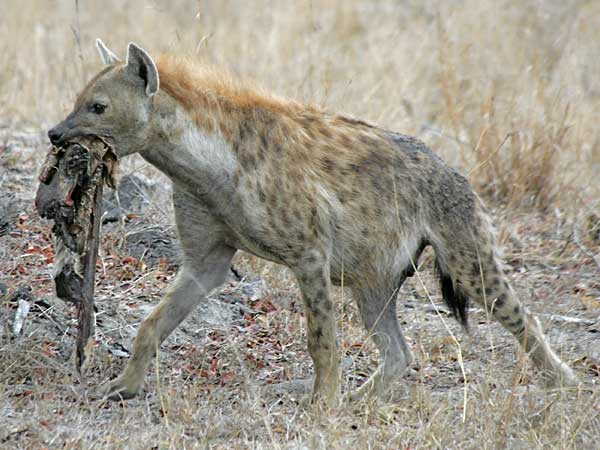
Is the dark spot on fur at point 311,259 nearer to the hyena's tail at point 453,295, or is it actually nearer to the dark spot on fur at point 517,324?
the hyena's tail at point 453,295

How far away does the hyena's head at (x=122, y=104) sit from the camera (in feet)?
14.3

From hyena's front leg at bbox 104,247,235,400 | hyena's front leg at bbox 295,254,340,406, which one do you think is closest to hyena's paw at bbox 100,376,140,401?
hyena's front leg at bbox 104,247,235,400

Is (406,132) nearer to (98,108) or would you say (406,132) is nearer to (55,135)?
(98,108)

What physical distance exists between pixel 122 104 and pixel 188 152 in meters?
0.33

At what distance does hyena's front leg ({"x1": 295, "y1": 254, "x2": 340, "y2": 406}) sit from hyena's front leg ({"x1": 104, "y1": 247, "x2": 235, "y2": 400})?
1.23 feet

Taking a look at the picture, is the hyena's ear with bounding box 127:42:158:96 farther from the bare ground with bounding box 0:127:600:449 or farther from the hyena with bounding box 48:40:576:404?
the bare ground with bounding box 0:127:600:449

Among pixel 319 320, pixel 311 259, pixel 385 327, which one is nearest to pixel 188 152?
pixel 311 259

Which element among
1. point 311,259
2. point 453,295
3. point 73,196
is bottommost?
point 453,295

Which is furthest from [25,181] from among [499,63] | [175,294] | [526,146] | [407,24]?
[407,24]

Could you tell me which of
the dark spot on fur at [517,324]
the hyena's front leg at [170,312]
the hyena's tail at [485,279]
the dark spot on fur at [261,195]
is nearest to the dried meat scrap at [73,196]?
the hyena's front leg at [170,312]

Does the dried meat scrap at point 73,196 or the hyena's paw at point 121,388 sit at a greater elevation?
the dried meat scrap at point 73,196

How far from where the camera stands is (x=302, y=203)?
4.66 metres

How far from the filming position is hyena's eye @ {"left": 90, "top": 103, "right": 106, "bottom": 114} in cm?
435

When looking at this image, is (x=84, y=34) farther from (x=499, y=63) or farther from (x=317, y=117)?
(x=317, y=117)
